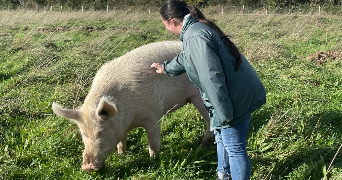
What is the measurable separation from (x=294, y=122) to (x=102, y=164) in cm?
264

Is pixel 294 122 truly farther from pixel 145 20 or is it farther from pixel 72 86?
pixel 145 20

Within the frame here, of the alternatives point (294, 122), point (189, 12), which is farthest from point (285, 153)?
point (189, 12)

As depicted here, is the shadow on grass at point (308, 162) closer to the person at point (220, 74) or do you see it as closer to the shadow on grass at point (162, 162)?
the shadow on grass at point (162, 162)

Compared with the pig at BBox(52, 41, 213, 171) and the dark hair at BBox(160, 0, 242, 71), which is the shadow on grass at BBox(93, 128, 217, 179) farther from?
the dark hair at BBox(160, 0, 242, 71)

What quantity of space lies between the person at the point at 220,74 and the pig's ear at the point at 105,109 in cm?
76

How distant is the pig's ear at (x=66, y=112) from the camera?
2988 mm

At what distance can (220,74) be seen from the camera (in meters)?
2.16

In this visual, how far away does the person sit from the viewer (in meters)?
2.18

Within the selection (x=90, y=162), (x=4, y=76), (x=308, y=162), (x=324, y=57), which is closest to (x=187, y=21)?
(x=90, y=162)

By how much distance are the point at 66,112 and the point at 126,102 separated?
68cm

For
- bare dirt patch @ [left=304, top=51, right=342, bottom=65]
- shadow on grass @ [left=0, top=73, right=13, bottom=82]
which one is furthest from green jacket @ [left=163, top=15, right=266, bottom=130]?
bare dirt patch @ [left=304, top=51, right=342, bottom=65]

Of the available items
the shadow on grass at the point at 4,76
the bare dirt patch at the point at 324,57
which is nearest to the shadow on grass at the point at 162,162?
the shadow on grass at the point at 4,76

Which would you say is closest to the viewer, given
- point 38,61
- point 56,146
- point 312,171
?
point 312,171

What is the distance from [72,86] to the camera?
5.68 metres
